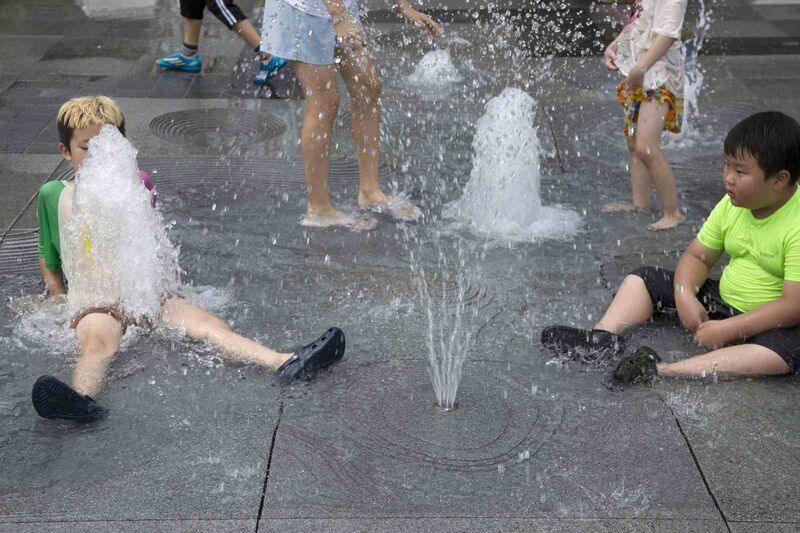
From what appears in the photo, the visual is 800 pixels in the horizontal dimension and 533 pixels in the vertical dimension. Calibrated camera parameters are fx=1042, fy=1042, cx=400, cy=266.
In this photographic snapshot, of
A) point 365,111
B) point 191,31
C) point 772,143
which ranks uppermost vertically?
point 772,143

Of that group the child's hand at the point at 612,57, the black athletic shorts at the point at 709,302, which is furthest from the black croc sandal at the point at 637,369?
the child's hand at the point at 612,57

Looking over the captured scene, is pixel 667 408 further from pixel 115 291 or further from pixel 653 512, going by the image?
pixel 115 291

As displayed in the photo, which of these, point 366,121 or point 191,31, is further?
point 191,31

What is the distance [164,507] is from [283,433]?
0.54m

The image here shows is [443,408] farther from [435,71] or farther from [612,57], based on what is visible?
[435,71]

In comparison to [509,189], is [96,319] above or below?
above

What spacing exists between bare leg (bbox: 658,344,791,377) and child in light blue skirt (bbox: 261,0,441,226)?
6.77 ft

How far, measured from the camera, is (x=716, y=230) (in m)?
4.22

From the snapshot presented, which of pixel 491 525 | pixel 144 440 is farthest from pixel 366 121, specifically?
pixel 491 525

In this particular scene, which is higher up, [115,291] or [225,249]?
[115,291]

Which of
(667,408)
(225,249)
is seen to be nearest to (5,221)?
(225,249)

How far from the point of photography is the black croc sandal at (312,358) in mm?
3863

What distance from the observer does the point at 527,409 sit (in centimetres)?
372

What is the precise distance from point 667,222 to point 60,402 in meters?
3.35
